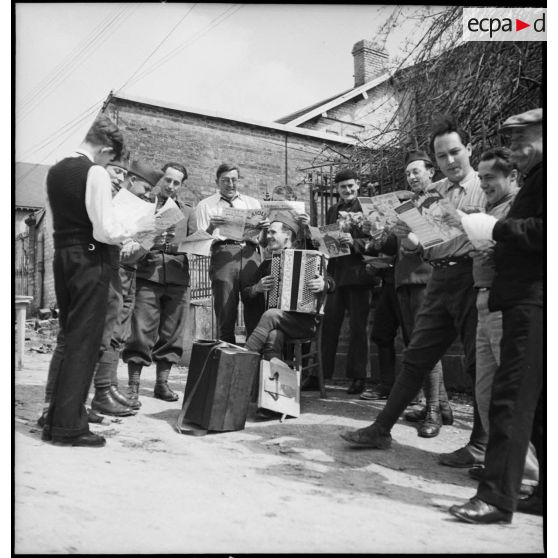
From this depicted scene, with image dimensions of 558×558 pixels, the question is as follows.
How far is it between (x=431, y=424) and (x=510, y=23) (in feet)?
9.36

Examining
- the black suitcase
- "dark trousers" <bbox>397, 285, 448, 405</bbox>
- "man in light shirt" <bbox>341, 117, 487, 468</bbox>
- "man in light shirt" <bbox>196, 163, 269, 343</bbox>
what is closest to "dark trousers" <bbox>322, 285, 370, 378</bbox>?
→ "dark trousers" <bbox>397, 285, 448, 405</bbox>

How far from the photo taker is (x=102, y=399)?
4.45 m

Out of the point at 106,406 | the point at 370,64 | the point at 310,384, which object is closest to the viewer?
the point at 106,406

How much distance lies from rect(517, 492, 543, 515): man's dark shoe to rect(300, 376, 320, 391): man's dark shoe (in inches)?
112

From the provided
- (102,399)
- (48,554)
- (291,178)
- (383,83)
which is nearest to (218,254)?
(102,399)

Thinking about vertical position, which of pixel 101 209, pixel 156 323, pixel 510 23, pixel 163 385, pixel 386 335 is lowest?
pixel 163 385

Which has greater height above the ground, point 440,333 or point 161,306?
point 161,306

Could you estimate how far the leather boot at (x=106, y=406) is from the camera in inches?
174

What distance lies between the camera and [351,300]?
5.50 metres

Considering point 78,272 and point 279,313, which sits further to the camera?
point 279,313

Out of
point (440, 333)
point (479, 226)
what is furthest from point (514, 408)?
point (440, 333)

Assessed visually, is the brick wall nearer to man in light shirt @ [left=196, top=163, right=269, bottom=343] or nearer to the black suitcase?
man in light shirt @ [left=196, top=163, right=269, bottom=343]

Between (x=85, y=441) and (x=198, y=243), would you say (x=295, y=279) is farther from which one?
(x=85, y=441)

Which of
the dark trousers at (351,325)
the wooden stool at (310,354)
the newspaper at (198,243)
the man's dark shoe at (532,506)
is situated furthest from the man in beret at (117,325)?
the man's dark shoe at (532,506)
